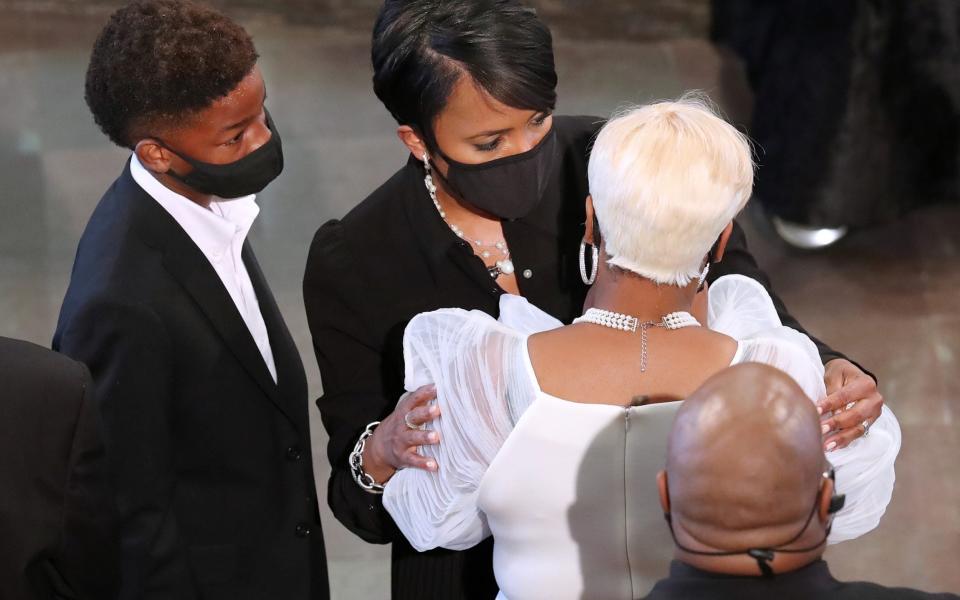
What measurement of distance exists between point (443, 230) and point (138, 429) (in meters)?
0.61

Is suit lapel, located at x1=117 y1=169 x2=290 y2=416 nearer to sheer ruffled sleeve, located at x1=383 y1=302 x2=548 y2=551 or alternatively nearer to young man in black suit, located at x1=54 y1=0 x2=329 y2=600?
young man in black suit, located at x1=54 y1=0 x2=329 y2=600

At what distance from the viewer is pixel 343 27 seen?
614 cm

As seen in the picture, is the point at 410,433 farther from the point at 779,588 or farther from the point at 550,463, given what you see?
the point at 779,588

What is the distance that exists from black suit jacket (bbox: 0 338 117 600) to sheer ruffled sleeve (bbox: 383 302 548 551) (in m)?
0.48

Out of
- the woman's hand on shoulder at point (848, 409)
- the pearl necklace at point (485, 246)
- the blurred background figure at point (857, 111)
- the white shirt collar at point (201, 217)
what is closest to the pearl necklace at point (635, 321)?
the woman's hand on shoulder at point (848, 409)

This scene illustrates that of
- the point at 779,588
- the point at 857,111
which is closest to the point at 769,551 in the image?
the point at 779,588

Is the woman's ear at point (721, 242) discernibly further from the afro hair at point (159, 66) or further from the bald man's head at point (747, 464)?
the afro hair at point (159, 66)

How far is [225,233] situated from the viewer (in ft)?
7.84

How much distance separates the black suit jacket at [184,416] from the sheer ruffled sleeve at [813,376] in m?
0.86

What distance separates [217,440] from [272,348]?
0.24m

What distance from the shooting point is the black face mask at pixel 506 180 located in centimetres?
221

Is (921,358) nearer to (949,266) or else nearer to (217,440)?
(949,266)

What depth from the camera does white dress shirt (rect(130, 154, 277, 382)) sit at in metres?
2.29

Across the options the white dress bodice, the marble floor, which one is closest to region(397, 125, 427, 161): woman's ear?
the white dress bodice
